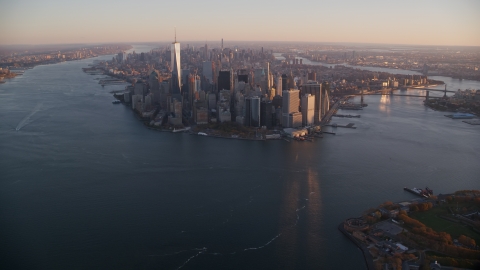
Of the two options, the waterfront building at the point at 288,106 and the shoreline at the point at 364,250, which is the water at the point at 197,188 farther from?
the waterfront building at the point at 288,106

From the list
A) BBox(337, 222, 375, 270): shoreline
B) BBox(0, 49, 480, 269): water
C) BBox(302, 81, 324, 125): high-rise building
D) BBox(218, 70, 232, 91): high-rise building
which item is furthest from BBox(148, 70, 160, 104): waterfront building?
BBox(337, 222, 375, 270): shoreline

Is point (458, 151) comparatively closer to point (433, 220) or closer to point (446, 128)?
point (446, 128)

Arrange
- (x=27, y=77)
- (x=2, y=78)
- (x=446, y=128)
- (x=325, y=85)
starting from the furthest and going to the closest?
(x=27, y=77) → (x=2, y=78) → (x=325, y=85) → (x=446, y=128)

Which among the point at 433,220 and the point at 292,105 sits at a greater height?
the point at 292,105

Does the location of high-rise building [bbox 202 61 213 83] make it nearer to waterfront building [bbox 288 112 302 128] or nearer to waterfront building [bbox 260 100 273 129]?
waterfront building [bbox 260 100 273 129]

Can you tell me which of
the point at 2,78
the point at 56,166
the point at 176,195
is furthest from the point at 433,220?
the point at 2,78

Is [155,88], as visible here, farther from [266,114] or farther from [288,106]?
[288,106]
